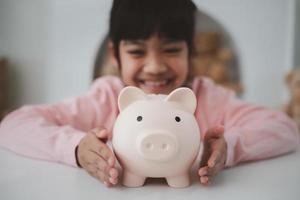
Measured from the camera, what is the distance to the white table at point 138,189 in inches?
9.2

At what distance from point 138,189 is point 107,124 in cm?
16

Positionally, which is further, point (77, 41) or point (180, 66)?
point (77, 41)

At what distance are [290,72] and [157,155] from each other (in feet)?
1.73

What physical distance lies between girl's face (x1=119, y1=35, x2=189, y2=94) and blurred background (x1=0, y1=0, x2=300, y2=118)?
7cm

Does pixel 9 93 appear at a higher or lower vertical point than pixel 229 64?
higher

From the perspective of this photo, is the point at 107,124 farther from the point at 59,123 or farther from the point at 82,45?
the point at 82,45

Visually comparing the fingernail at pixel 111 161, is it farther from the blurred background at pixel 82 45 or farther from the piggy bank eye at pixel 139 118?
the blurred background at pixel 82 45

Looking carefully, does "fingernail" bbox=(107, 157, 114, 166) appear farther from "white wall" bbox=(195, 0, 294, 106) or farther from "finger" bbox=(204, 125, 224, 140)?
"white wall" bbox=(195, 0, 294, 106)

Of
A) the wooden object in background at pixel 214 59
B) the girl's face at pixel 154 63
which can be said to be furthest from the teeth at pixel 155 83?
the wooden object in background at pixel 214 59

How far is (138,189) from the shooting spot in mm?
244

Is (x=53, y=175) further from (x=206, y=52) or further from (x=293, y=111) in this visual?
(x=206, y=52)

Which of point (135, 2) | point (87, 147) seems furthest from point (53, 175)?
point (135, 2)

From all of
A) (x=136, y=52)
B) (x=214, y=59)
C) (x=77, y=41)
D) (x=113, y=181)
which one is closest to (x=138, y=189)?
(x=113, y=181)

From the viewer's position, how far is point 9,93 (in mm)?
418
